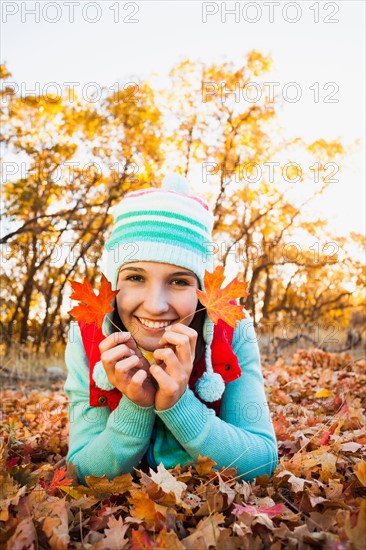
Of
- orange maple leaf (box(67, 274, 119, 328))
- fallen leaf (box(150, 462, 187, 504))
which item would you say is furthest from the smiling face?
fallen leaf (box(150, 462, 187, 504))

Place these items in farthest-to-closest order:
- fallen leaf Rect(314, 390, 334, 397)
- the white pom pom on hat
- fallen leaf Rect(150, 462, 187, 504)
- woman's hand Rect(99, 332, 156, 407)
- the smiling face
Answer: fallen leaf Rect(314, 390, 334, 397), the white pom pom on hat, the smiling face, woman's hand Rect(99, 332, 156, 407), fallen leaf Rect(150, 462, 187, 504)

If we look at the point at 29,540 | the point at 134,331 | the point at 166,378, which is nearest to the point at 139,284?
the point at 134,331

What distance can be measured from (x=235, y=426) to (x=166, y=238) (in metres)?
0.91

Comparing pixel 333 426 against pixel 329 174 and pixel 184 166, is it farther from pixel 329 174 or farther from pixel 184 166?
pixel 329 174

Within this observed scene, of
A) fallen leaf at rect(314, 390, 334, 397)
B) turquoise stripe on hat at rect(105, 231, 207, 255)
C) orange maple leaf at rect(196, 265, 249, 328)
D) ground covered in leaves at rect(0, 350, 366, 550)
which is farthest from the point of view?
fallen leaf at rect(314, 390, 334, 397)

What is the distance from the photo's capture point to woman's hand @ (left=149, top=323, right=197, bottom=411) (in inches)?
78.5

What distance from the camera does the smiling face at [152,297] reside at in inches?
86.4

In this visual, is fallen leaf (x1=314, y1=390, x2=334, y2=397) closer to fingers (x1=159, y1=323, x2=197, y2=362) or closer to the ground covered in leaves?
the ground covered in leaves

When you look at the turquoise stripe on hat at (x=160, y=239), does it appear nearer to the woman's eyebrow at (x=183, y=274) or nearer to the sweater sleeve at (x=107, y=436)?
the woman's eyebrow at (x=183, y=274)

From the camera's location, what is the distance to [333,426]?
124 inches

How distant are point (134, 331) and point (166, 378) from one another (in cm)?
32

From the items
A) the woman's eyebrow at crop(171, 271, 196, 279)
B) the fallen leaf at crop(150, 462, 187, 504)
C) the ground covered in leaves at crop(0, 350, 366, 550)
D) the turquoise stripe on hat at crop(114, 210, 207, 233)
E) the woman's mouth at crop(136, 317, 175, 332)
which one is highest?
the turquoise stripe on hat at crop(114, 210, 207, 233)

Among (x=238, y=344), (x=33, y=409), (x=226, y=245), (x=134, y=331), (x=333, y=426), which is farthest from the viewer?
(x=226, y=245)

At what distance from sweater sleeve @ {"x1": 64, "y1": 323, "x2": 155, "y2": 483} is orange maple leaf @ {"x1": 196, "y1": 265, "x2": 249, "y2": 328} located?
48cm
